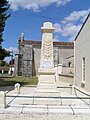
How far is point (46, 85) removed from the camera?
11.0 m

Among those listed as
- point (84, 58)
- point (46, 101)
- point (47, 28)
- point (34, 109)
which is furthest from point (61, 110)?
point (84, 58)

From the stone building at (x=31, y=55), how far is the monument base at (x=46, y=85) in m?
41.4

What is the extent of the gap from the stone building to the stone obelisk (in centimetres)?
4117

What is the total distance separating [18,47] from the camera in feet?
186

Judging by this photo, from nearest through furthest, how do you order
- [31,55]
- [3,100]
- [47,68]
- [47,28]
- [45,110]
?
[45,110], [3,100], [47,68], [47,28], [31,55]

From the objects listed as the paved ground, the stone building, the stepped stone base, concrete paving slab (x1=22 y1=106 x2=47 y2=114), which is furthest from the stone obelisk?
the stone building

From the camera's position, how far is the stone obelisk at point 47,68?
35.8 ft

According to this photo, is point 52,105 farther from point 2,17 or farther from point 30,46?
point 30,46

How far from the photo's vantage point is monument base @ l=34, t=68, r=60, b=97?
10.7 m

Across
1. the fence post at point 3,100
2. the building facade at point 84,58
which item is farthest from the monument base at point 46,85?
the building facade at point 84,58

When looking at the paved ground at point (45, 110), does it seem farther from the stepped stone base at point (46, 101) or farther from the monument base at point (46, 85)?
the monument base at point (46, 85)

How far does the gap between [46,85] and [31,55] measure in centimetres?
4324

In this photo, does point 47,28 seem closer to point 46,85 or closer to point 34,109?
point 46,85

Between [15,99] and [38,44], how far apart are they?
150 ft
